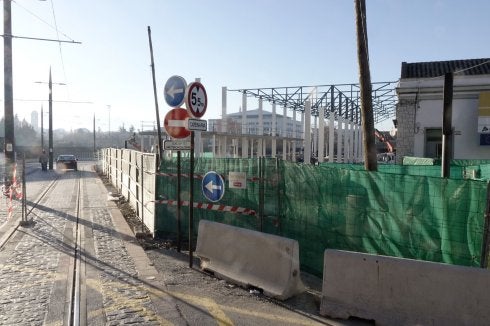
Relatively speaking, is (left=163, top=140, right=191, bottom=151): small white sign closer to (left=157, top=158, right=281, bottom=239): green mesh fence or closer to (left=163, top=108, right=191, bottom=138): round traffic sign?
(left=163, top=108, right=191, bottom=138): round traffic sign

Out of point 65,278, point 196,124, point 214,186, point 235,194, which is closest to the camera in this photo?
point 65,278

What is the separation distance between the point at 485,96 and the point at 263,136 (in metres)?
20.5

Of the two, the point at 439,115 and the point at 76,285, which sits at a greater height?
the point at 439,115

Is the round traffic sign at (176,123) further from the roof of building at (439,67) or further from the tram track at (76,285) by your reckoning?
the roof of building at (439,67)

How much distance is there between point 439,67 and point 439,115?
4.86m

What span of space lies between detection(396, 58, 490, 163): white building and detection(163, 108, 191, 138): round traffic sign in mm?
16565

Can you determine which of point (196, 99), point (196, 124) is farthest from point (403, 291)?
point (196, 99)

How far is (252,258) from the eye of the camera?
6.49m

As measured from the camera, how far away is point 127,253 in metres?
8.39

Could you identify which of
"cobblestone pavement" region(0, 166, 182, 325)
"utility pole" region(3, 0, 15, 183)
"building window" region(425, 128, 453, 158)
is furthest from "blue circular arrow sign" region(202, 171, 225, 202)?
"building window" region(425, 128, 453, 158)

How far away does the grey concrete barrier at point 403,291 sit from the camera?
4.68 metres

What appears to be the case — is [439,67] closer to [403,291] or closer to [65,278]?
[403,291]

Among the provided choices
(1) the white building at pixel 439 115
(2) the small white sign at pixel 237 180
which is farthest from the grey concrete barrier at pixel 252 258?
(1) the white building at pixel 439 115

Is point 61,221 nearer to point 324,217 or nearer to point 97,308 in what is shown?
point 97,308
